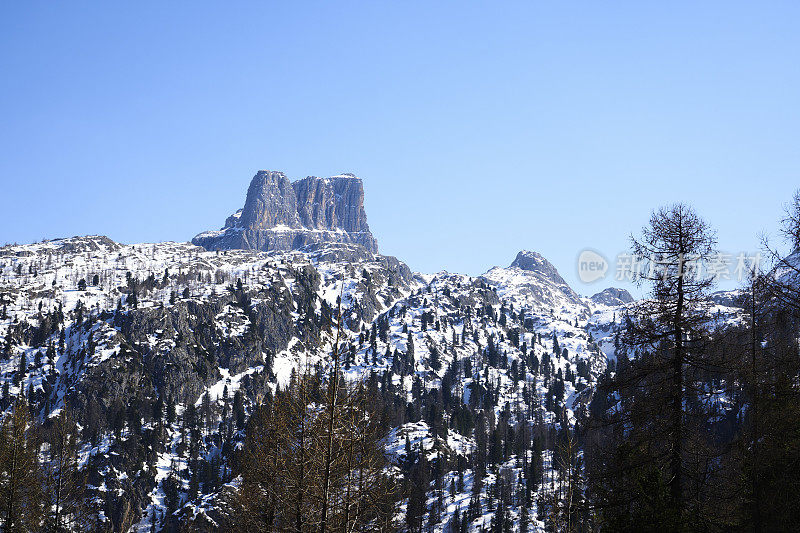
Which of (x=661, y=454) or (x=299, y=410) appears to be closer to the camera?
(x=661, y=454)

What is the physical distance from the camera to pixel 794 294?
21578mm

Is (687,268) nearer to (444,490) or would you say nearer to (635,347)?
(635,347)

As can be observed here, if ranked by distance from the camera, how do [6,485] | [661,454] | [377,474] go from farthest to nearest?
[6,485]
[377,474]
[661,454]

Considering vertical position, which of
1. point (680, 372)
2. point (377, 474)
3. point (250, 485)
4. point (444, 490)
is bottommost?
point (444, 490)

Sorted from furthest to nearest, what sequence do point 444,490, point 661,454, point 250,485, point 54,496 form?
point 444,490 < point 54,496 < point 250,485 < point 661,454

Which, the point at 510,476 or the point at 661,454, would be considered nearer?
the point at 661,454

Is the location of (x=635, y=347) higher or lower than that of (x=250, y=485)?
higher

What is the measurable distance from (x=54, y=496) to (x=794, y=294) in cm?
4135

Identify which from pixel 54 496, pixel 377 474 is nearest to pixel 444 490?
pixel 54 496

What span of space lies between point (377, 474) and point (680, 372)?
12112 millimetres

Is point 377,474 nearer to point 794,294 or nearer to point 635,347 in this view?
point 635,347

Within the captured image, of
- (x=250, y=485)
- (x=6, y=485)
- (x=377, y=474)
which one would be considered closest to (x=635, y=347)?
(x=377, y=474)

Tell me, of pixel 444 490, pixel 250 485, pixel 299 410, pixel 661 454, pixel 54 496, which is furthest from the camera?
pixel 444 490

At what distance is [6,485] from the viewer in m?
33.8
